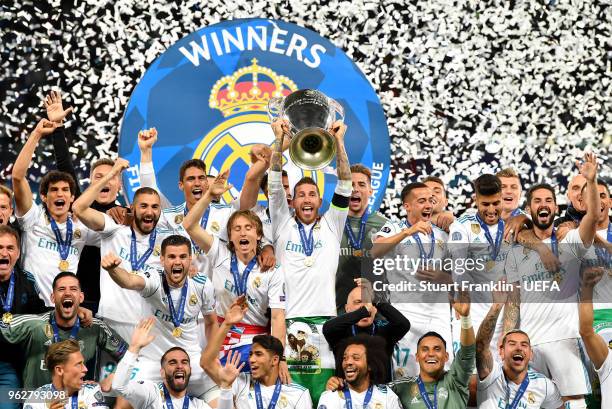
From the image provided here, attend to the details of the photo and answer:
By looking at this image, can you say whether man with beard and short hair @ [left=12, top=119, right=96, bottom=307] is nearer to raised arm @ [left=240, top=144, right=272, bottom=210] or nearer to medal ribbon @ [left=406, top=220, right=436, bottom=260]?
raised arm @ [left=240, top=144, right=272, bottom=210]

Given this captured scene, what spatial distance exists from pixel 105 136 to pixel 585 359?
3.65 metres

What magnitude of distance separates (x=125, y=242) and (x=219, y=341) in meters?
0.89

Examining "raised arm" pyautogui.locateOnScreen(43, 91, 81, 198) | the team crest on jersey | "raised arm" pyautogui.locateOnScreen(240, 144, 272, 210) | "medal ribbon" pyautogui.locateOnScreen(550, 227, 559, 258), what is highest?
"raised arm" pyautogui.locateOnScreen(43, 91, 81, 198)

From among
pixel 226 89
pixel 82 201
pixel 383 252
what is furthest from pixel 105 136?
pixel 383 252

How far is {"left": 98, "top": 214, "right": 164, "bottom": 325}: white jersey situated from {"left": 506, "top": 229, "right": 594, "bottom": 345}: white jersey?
203cm

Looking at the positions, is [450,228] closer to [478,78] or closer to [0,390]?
[478,78]

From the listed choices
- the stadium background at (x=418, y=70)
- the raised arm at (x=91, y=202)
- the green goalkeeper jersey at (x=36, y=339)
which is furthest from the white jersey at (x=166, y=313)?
the stadium background at (x=418, y=70)

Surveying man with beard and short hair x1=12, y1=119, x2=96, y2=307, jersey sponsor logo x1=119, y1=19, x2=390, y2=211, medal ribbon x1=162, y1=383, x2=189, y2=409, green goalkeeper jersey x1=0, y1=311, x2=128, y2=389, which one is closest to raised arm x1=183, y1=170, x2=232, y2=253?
man with beard and short hair x1=12, y1=119, x2=96, y2=307

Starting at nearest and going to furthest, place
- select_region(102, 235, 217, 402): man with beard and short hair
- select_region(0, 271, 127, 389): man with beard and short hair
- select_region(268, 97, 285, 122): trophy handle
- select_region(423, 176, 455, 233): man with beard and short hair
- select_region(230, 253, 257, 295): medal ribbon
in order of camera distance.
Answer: select_region(0, 271, 127, 389): man with beard and short hair < select_region(102, 235, 217, 402): man with beard and short hair < select_region(230, 253, 257, 295): medal ribbon < select_region(423, 176, 455, 233): man with beard and short hair < select_region(268, 97, 285, 122): trophy handle

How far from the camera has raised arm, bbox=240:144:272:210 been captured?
299 inches

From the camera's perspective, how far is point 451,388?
709cm

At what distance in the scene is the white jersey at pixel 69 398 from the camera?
6.77 m

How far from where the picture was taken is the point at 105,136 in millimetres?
9164

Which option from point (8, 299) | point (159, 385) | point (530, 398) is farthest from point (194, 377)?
point (530, 398)
